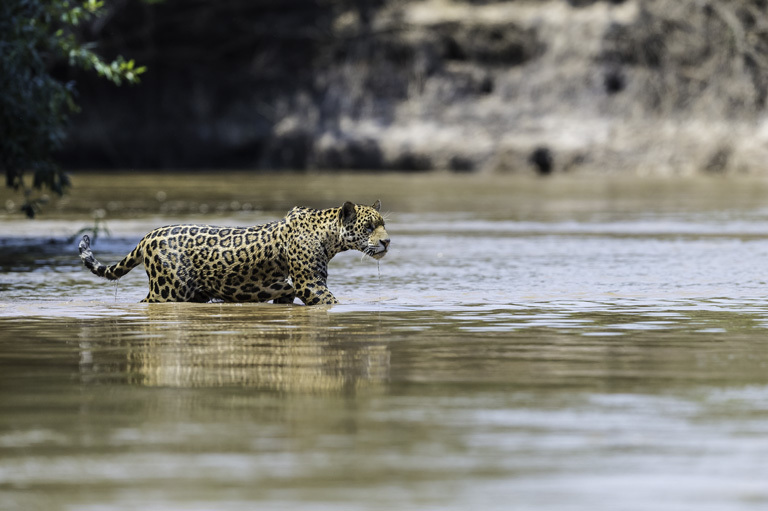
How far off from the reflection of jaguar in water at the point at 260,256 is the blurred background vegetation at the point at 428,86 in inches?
951

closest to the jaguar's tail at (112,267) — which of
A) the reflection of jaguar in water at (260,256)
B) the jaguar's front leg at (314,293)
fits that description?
the reflection of jaguar in water at (260,256)

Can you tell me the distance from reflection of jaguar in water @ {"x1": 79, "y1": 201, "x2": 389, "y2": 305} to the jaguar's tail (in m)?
0.13

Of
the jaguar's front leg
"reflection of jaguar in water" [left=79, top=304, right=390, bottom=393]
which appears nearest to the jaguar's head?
the jaguar's front leg

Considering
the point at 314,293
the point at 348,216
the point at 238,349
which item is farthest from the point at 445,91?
the point at 238,349

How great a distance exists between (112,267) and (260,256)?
1.18 metres

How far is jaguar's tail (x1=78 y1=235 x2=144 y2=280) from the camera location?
1059cm

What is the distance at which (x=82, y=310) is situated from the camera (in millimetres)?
9812

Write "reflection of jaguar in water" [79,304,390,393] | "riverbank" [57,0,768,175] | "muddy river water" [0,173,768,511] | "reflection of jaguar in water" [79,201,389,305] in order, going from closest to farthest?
"muddy river water" [0,173,768,511] → "reflection of jaguar in water" [79,304,390,393] → "reflection of jaguar in water" [79,201,389,305] → "riverbank" [57,0,768,175]

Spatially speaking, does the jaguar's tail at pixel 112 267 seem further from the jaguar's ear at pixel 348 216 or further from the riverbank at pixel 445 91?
the riverbank at pixel 445 91

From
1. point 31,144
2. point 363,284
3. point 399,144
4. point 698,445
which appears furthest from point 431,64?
point 698,445

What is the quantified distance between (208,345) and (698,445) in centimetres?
345

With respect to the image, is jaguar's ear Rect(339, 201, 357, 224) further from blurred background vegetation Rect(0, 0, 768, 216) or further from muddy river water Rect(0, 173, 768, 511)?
blurred background vegetation Rect(0, 0, 768, 216)

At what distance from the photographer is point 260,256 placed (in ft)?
33.9

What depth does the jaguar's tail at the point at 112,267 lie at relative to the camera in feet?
34.7
